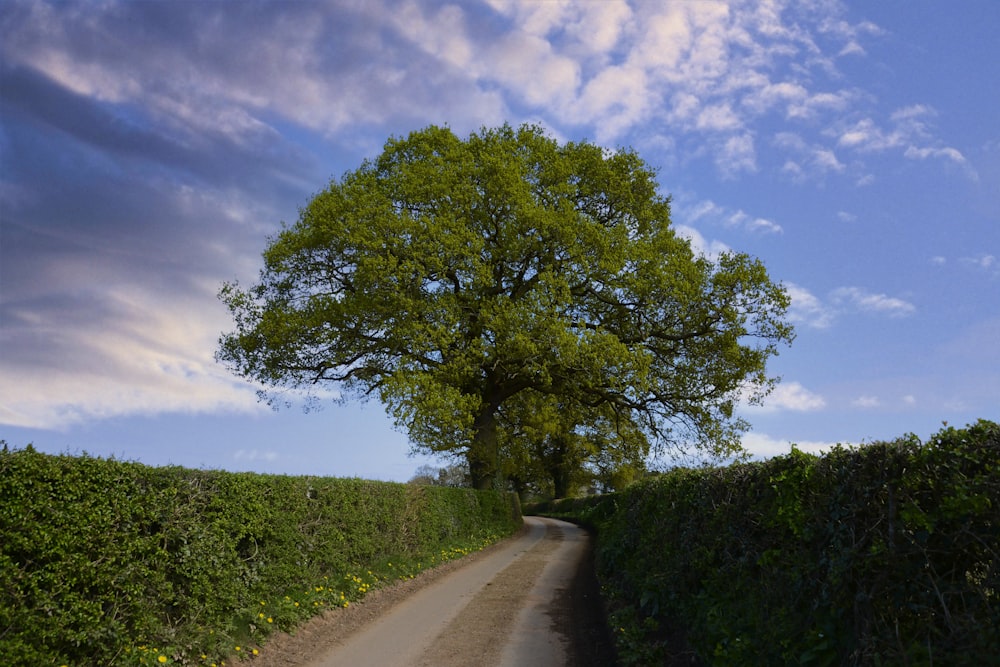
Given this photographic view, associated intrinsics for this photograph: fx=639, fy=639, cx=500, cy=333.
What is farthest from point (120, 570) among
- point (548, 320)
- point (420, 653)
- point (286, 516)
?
point (548, 320)

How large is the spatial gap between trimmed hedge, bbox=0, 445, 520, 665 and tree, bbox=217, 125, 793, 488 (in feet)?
32.1

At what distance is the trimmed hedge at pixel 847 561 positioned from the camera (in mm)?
3904

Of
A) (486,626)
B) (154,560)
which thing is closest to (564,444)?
(486,626)

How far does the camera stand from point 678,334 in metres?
24.2

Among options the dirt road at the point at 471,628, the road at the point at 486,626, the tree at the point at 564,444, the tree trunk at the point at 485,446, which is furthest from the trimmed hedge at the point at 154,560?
the tree at the point at 564,444

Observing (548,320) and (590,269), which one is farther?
(590,269)

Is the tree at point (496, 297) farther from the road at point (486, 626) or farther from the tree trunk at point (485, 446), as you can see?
the road at point (486, 626)

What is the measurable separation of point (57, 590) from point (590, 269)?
19.3 meters

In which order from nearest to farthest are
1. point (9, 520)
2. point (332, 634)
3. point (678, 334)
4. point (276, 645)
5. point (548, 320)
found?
point (9, 520), point (276, 645), point (332, 634), point (548, 320), point (678, 334)

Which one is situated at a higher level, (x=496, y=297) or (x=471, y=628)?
(x=496, y=297)

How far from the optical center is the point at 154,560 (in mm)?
7094

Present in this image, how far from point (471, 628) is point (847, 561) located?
266 inches

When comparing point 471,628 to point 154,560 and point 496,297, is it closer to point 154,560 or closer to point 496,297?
point 154,560

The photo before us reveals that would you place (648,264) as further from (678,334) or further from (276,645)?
(276,645)
